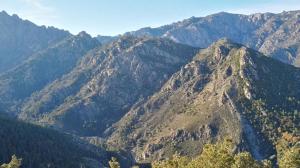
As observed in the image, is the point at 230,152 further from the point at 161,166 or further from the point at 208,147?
the point at 161,166

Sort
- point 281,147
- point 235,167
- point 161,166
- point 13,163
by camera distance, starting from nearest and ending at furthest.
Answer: point 235,167
point 13,163
point 161,166
point 281,147

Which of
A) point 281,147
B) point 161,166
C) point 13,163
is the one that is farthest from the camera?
point 281,147

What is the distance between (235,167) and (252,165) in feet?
20.3

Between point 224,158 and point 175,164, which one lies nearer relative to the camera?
point 224,158

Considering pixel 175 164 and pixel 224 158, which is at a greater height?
pixel 224 158

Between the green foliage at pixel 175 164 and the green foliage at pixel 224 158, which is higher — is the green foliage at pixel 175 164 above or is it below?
below

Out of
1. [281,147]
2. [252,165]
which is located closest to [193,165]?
[252,165]

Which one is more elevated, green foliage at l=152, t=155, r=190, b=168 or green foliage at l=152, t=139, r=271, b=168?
green foliage at l=152, t=139, r=271, b=168

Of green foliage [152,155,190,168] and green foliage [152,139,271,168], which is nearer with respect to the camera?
green foliage [152,139,271,168]

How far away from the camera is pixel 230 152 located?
128 metres

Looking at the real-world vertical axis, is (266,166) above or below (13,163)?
below

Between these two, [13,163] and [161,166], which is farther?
[161,166]

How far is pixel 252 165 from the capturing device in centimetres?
12344

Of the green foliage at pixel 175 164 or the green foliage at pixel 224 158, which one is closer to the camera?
the green foliage at pixel 224 158
